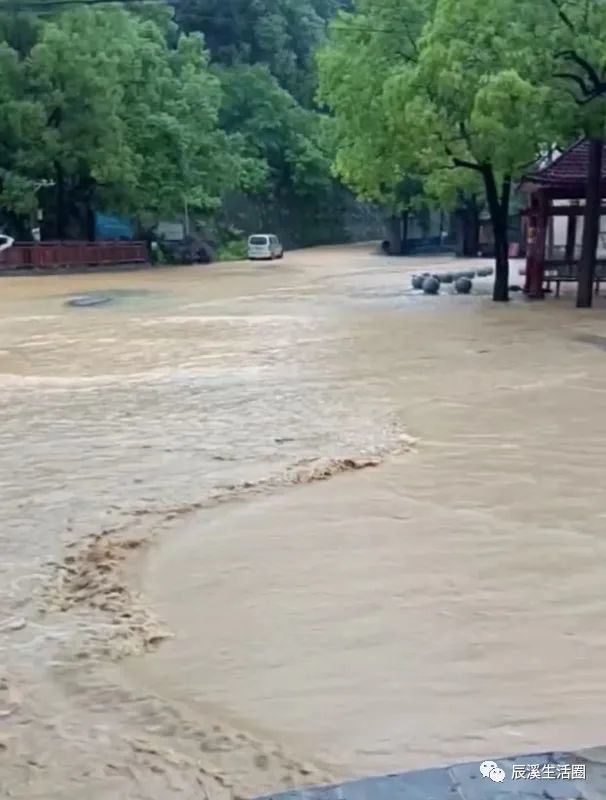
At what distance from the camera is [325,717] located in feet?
16.6

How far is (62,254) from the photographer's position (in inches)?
1672

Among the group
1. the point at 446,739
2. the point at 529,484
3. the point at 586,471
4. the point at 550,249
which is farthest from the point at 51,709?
the point at 550,249

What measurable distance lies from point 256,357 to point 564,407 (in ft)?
21.0

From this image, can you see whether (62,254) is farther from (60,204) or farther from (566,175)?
(566,175)

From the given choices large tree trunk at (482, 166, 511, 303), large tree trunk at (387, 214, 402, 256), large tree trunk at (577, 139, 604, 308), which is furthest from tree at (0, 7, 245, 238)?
large tree trunk at (577, 139, 604, 308)

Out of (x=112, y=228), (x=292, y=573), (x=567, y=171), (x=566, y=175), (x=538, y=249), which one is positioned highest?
(x=567, y=171)

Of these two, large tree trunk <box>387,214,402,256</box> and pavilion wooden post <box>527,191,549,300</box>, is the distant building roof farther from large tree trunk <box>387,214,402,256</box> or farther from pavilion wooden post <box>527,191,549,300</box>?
large tree trunk <box>387,214,402,256</box>

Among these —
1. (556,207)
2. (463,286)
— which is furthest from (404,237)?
(556,207)

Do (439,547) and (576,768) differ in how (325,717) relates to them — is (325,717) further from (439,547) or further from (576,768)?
(439,547)

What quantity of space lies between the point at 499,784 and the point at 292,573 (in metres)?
3.67

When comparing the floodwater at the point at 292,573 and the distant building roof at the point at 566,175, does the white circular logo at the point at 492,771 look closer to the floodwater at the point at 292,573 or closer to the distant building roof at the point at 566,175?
the floodwater at the point at 292,573

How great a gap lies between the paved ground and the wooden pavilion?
71.2 ft

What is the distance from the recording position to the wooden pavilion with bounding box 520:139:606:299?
25.3 metres

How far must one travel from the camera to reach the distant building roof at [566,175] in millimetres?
25094
